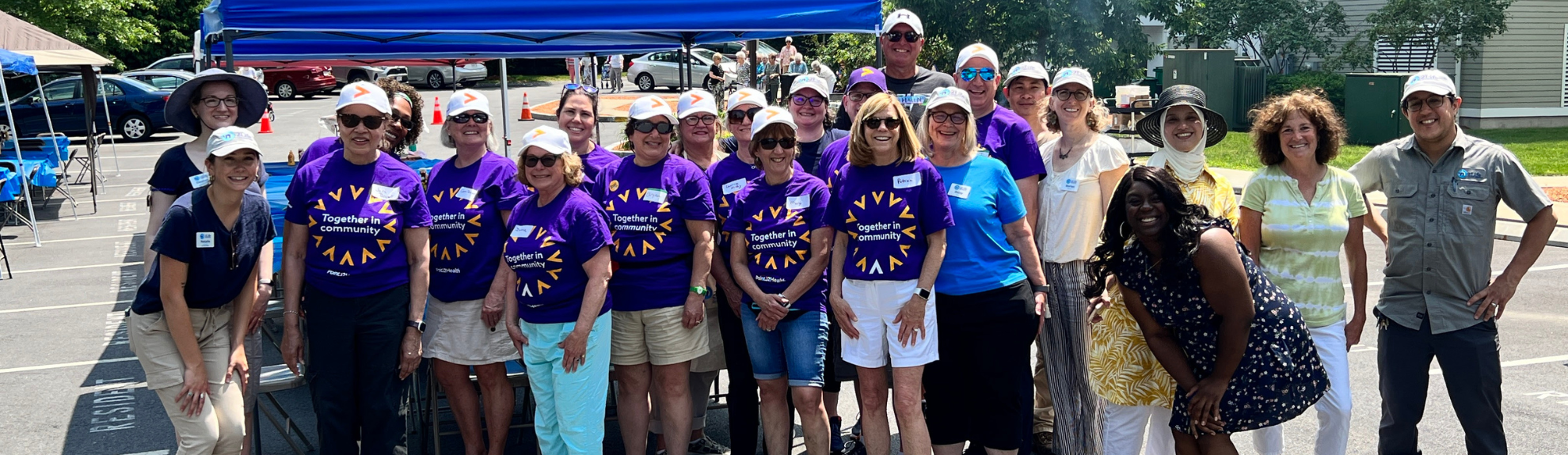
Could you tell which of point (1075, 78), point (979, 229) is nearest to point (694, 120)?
point (979, 229)

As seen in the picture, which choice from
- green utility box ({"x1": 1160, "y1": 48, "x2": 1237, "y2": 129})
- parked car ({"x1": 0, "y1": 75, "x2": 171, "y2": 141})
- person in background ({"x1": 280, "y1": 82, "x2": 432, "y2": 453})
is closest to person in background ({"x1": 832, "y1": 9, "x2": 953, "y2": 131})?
person in background ({"x1": 280, "y1": 82, "x2": 432, "y2": 453})

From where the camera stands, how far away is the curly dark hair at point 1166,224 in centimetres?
352

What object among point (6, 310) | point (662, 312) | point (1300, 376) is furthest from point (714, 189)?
point (6, 310)

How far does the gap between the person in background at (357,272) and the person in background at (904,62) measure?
7.30 ft

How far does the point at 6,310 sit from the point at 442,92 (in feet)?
83.1

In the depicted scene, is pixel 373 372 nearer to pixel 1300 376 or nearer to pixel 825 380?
pixel 825 380

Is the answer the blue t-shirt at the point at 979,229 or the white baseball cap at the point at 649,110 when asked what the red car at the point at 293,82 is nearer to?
the white baseball cap at the point at 649,110

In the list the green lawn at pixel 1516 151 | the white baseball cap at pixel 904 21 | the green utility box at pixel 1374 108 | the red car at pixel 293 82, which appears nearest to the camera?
the white baseball cap at pixel 904 21

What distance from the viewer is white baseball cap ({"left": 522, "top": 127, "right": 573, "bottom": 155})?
4.39 meters

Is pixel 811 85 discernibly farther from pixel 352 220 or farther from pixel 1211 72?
pixel 1211 72

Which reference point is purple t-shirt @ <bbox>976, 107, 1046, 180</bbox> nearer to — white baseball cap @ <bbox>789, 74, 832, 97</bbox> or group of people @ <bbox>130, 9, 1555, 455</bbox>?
group of people @ <bbox>130, 9, 1555, 455</bbox>

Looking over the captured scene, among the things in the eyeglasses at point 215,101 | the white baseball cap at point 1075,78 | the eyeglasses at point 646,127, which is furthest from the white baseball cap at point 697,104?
the eyeglasses at point 215,101

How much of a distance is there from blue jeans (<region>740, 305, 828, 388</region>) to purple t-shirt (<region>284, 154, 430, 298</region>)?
138cm

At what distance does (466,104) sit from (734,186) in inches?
46.0
